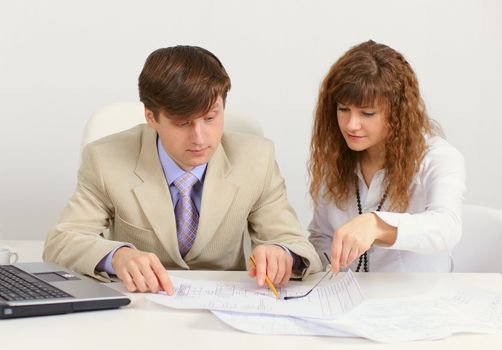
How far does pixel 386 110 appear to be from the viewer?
1.88 m

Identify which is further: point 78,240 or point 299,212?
point 299,212

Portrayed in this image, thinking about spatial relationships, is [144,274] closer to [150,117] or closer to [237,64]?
[150,117]

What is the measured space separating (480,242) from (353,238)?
2.41ft

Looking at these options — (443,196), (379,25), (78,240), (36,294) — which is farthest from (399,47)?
(36,294)

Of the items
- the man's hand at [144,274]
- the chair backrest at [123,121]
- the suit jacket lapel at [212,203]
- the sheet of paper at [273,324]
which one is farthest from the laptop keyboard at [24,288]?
the chair backrest at [123,121]

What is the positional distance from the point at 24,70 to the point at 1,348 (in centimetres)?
165

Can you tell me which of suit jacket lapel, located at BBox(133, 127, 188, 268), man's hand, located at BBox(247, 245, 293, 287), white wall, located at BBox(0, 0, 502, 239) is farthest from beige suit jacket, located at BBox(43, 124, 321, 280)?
white wall, located at BBox(0, 0, 502, 239)

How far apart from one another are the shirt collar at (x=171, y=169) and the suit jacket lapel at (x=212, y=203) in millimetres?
27

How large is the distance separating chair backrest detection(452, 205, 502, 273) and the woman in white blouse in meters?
0.07

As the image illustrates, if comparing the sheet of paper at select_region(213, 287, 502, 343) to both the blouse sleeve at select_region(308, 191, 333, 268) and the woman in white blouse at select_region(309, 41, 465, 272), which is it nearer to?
the woman in white blouse at select_region(309, 41, 465, 272)

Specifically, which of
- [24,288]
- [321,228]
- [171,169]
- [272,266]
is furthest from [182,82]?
[321,228]

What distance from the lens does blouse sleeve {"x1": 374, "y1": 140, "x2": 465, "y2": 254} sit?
1.51 m

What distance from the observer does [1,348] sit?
3.43 ft

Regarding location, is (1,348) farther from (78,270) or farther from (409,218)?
(409,218)
